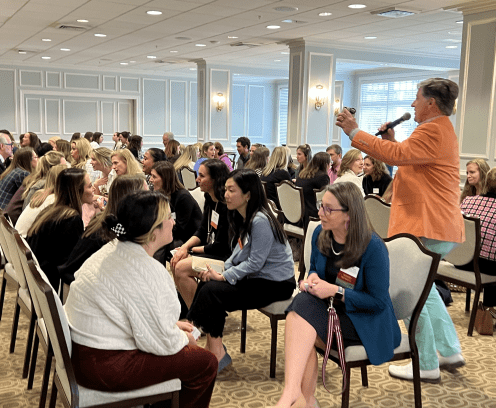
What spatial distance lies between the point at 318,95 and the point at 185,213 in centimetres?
694

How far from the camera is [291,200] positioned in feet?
18.6

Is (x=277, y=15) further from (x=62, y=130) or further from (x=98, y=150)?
(x=62, y=130)

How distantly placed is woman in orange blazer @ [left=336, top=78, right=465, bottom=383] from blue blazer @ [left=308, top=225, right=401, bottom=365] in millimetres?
602

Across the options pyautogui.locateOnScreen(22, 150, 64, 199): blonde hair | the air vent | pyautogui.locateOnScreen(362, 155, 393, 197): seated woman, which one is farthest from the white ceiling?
pyautogui.locateOnScreen(22, 150, 64, 199): blonde hair

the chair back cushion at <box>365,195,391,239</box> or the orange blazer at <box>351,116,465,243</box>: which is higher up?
the orange blazer at <box>351,116,465,243</box>

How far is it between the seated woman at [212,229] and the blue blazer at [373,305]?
55.7 inches

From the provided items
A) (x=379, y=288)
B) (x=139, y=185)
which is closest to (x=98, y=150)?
(x=139, y=185)

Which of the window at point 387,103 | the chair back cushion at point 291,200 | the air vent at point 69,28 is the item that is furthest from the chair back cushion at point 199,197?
the window at point 387,103

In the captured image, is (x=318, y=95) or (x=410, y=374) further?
(x=318, y=95)

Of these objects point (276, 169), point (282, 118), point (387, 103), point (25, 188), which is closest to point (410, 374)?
point (25, 188)

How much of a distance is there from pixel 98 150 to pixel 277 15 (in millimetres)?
3699

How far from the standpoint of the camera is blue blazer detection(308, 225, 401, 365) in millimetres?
2379

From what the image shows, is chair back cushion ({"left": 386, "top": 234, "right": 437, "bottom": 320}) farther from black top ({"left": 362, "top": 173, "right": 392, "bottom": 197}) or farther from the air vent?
the air vent

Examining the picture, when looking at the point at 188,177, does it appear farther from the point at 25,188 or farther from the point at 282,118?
the point at 282,118
